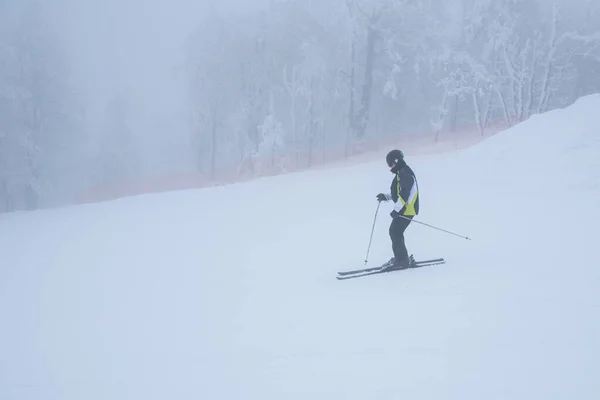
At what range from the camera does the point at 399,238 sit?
7.59 metres

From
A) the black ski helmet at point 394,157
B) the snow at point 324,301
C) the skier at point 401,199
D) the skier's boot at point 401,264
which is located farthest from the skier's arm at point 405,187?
the snow at point 324,301

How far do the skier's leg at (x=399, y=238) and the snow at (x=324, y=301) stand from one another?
1.11 feet

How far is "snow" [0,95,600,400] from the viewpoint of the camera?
438cm

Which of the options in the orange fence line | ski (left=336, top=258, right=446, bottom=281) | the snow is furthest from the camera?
the orange fence line

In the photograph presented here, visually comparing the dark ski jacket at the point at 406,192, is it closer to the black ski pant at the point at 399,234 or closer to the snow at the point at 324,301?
the black ski pant at the point at 399,234

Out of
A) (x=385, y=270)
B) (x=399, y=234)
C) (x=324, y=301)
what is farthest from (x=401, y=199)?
(x=324, y=301)

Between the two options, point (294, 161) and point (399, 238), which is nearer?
point (399, 238)

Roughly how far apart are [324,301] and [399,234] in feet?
6.08

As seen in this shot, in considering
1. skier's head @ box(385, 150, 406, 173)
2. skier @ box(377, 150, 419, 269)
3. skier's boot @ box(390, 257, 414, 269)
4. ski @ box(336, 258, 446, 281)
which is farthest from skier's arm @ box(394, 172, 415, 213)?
ski @ box(336, 258, 446, 281)

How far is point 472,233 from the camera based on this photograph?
9.77 metres

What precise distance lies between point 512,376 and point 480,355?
436 millimetres

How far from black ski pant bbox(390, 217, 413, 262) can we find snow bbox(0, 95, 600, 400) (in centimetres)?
40

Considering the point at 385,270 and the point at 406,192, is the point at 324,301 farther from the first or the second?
the point at 406,192

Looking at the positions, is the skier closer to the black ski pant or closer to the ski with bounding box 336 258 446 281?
the black ski pant
